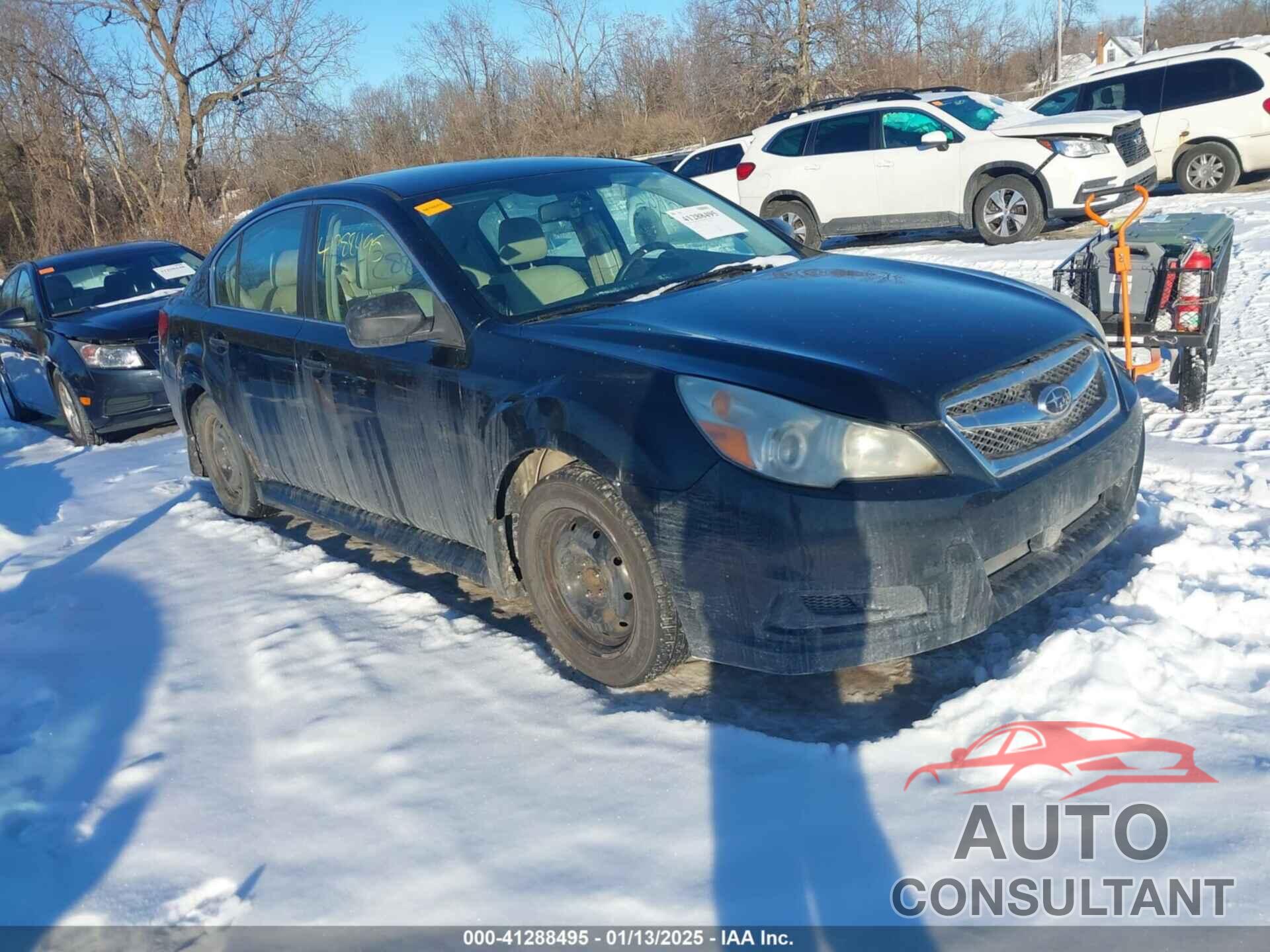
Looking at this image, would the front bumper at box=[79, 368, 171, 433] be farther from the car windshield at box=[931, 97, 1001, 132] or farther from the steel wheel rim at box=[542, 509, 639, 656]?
the car windshield at box=[931, 97, 1001, 132]

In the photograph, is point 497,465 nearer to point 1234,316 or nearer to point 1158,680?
point 1158,680

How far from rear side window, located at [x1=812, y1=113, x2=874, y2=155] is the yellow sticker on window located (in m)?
10.4

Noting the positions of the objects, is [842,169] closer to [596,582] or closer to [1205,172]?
[1205,172]

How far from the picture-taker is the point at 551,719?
346 cm

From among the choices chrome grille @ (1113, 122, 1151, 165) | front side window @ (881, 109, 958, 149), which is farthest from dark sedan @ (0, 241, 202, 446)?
chrome grille @ (1113, 122, 1151, 165)

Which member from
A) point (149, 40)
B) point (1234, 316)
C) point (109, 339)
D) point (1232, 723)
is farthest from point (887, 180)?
point (149, 40)

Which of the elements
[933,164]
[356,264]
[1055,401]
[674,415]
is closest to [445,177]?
[356,264]

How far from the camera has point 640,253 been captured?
4.31 m

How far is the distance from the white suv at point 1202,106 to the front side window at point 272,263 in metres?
11.5

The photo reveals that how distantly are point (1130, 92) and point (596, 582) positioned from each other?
45.9 ft

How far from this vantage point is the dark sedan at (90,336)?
28.4 ft

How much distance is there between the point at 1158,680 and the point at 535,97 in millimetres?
38106

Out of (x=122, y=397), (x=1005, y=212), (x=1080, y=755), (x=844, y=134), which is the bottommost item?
(x=1080, y=755)

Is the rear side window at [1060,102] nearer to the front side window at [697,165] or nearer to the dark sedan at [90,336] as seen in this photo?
the front side window at [697,165]
